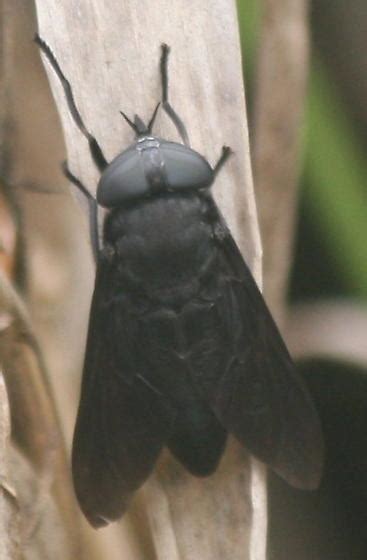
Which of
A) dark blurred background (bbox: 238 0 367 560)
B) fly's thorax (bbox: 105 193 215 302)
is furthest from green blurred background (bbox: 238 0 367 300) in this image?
fly's thorax (bbox: 105 193 215 302)

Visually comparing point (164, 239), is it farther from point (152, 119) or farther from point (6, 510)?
point (6, 510)

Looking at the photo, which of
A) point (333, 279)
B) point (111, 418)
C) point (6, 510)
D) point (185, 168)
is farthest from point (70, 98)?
point (333, 279)

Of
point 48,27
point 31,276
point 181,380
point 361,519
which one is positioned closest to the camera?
point 48,27

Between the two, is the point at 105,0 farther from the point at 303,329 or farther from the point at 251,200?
the point at 303,329

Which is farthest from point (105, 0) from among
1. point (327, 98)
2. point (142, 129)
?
point (327, 98)

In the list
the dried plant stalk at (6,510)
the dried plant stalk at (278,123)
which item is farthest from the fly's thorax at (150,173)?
the dried plant stalk at (6,510)

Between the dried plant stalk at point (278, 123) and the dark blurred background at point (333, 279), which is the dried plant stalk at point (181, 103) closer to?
the dried plant stalk at point (278, 123)

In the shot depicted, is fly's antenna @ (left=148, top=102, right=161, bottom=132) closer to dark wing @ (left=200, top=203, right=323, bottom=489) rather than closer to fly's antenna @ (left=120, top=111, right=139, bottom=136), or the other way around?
fly's antenna @ (left=120, top=111, right=139, bottom=136)

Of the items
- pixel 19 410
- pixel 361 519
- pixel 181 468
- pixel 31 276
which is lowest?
pixel 361 519
